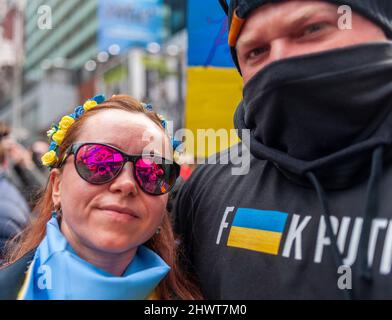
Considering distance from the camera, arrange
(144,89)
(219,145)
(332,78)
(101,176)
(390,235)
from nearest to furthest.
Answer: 1. (390,235)
2. (332,78)
3. (101,176)
4. (219,145)
5. (144,89)

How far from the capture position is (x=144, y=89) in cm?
1900

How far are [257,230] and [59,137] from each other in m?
0.82

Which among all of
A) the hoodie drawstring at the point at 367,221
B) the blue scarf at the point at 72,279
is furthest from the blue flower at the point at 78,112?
the hoodie drawstring at the point at 367,221

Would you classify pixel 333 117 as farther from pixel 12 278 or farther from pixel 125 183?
pixel 12 278

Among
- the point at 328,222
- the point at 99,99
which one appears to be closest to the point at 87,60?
the point at 99,99

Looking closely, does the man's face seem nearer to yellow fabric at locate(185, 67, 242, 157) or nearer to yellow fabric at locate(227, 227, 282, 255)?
yellow fabric at locate(227, 227, 282, 255)

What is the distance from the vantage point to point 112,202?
1480 mm

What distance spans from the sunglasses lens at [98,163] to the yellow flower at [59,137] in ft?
0.75

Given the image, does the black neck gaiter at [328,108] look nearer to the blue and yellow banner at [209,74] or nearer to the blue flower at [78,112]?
the blue flower at [78,112]

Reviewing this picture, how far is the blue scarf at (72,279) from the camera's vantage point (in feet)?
4.64

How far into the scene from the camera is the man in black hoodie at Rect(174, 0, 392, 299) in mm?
1297
